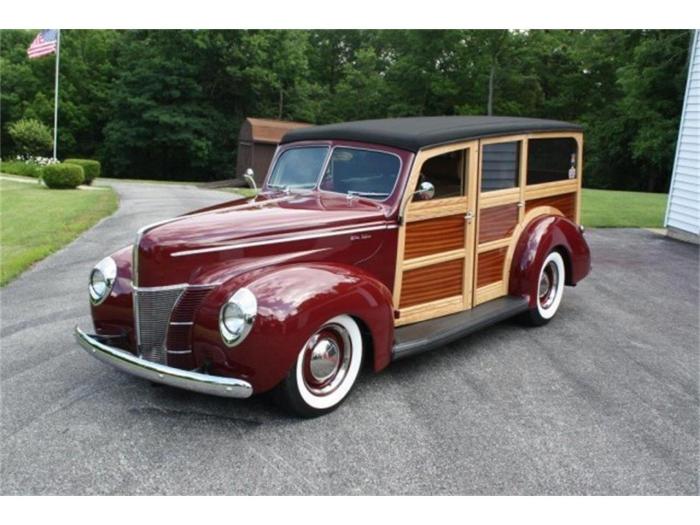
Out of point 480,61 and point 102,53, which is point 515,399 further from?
point 102,53

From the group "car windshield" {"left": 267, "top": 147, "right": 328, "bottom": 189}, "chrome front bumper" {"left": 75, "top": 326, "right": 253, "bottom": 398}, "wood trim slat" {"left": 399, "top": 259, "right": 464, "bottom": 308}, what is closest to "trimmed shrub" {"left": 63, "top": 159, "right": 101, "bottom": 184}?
"car windshield" {"left": 267, "top": 147, "right": 328, "bottom": 189}

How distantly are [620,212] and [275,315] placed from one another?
1409cm

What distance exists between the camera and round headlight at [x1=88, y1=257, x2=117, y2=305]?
435 centimetres

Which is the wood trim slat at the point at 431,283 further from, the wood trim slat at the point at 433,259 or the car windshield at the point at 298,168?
the car windshield at the point at 298,168

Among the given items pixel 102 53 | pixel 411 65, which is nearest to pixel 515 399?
pixel 411 65

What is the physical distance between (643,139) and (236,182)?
19963 mm

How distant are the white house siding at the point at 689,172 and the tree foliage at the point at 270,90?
24.2m

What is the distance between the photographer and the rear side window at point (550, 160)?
602cm

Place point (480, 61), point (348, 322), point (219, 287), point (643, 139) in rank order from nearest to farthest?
point (219, 287) < point (348, 322) < point (643, 139) < point (480, 61)

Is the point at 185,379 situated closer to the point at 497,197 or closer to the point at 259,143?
the point at 497,197

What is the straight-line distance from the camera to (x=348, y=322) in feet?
13.6

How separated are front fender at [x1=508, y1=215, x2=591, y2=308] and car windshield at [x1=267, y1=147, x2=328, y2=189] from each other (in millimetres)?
2109

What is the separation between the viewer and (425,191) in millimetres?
4621

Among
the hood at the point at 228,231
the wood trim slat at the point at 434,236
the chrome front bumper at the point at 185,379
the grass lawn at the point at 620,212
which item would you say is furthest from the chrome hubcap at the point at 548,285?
the grass lawn at the point at 620,212
